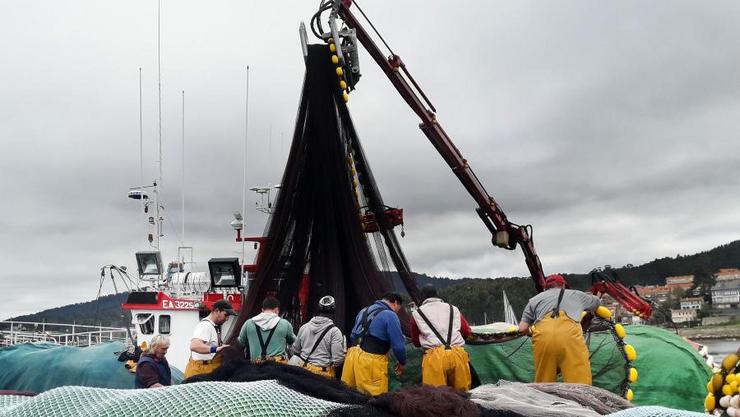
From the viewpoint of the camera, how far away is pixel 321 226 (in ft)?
25.3

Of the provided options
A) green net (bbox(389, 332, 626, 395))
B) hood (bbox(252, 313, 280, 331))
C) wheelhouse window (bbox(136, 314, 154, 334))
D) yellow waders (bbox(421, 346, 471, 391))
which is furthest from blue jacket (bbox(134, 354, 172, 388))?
wheelhouse window (bbox(136, 314, 154, 334))

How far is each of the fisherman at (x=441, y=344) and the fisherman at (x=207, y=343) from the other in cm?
218

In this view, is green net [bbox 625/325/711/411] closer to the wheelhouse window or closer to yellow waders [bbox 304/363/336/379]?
yellow waders [bbox 304/363/336/379]

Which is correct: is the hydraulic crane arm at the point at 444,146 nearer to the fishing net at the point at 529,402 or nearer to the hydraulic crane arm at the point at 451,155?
the hydraulic crane arm at the point at 451,155

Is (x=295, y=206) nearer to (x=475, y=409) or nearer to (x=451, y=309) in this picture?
(x=451, y=309)

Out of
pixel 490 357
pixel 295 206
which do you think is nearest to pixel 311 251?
pixel 295 206

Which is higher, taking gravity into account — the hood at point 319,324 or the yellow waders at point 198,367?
the hood at point 319,324

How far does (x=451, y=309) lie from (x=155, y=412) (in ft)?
14.1

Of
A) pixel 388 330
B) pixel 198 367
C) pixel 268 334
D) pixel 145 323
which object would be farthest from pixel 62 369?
pixel 388 330

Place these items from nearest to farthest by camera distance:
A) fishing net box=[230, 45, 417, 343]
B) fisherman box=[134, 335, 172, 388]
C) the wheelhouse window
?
fisherman box=[134, 335, 172, 388], fishing net box=[230, 45, 417, 343], the wheelhouse window

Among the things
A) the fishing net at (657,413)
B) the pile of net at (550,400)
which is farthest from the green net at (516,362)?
the fishing net at (657,413)

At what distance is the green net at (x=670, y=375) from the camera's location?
6199mm

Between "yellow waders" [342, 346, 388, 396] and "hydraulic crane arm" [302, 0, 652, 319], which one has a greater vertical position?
"hydraulic crane arm" [302, 0, 652, 319]

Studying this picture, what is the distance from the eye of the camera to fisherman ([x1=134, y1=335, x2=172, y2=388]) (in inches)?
240
